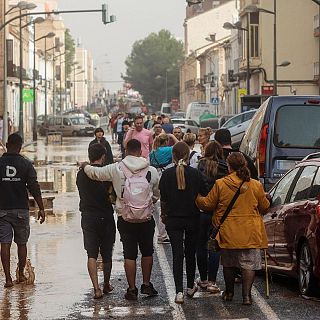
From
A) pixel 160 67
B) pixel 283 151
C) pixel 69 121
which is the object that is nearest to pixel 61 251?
pixel 283 151

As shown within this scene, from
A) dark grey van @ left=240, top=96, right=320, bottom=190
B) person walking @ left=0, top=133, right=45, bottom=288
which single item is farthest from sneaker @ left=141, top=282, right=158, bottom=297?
dark grey van @ left=240, top=96, right=320, bottom=190

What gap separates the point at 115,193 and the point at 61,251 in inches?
179

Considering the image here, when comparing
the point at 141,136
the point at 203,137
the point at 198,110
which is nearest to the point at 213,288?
the point at 203,137

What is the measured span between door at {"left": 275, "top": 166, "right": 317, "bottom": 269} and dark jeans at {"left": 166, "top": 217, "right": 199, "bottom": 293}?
0.98m

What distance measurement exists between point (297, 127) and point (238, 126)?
2238 centimetres

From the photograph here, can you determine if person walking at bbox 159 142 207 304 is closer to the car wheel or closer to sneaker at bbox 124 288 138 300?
sneaker at bbox 124 288 138 300

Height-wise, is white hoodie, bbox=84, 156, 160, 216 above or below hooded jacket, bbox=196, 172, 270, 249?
above

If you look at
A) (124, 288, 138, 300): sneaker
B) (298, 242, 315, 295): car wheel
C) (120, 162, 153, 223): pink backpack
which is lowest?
(124, 288, 138, 300): sneaker

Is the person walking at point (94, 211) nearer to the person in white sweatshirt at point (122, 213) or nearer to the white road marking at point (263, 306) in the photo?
the person in white sweatshirt at point (122, 213)

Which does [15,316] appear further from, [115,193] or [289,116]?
[289,116]

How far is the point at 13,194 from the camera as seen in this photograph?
13539 millimetres

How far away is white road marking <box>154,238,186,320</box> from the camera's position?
36.8 feet

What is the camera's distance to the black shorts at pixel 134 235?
1230cm

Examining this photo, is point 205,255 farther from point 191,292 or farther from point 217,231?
point 217,231
